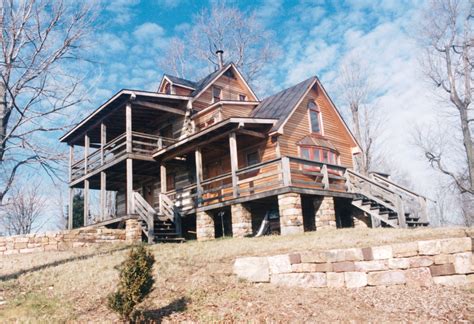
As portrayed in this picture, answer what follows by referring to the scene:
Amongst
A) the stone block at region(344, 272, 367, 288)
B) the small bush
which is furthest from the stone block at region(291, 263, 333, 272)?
the small bush

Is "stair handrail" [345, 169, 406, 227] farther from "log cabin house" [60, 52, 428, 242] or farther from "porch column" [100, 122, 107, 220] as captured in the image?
"porch column" [100, 122, 107, 220]

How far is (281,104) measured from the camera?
20.0 meters

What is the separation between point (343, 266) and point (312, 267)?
0.63 m

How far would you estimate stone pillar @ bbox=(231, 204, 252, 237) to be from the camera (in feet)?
48.8

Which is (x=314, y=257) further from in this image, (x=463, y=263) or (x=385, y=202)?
(x=385, y=202)

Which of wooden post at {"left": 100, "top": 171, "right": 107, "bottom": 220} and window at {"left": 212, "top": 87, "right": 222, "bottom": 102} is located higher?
window at {"left": 212, "top": 87, "right": 222, "bottom": 102}

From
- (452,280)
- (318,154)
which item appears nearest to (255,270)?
(452,280)

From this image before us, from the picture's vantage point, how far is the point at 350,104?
2902 cm

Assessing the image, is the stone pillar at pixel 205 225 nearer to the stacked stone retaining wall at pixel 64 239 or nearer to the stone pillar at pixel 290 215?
the stacked stone retaining wall at pixel 64 239

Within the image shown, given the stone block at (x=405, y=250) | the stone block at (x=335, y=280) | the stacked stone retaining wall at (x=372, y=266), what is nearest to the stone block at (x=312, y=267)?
the stacked stone retaining wall at (x=372, y=266)

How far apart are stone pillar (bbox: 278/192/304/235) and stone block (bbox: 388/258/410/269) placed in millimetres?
6154

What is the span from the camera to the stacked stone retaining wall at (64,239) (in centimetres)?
1600

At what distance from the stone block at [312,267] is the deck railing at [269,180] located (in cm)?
602

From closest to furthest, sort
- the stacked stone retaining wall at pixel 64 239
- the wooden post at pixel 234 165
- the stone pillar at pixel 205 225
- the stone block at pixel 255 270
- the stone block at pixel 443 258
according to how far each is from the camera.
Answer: the stone block at pixel 443 258 → the stone block at pixel 255 270 → the wooden post at pixel 234 165 → the stacked stone retaining wall at pixel 64 239 → the stone pillar at pixel 205 225
